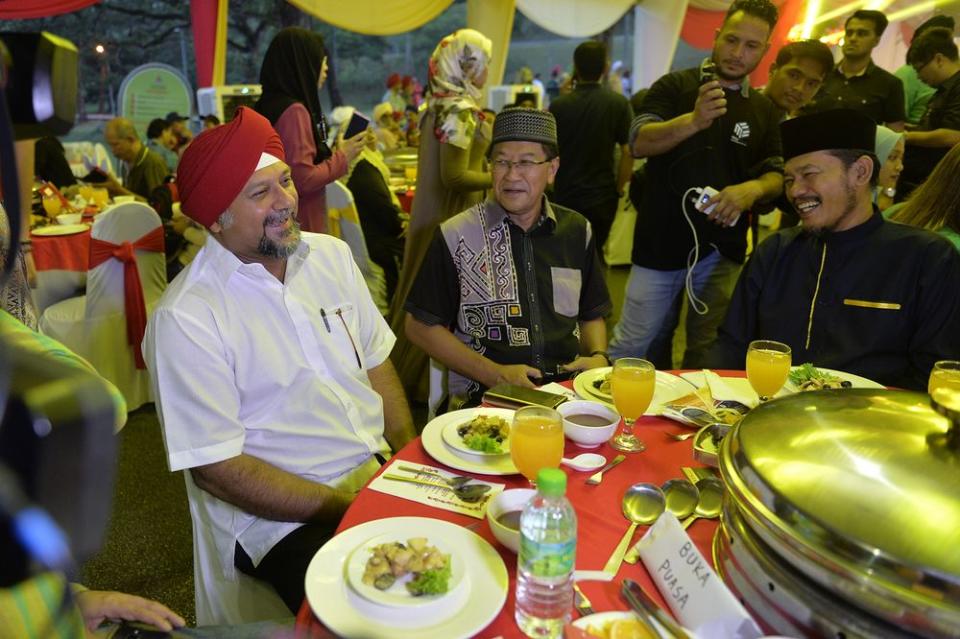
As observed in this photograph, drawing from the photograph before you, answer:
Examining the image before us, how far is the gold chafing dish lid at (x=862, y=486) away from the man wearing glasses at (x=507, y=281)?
4.13 ft

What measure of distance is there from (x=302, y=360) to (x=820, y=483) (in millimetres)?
1196

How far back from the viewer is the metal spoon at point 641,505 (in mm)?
1128

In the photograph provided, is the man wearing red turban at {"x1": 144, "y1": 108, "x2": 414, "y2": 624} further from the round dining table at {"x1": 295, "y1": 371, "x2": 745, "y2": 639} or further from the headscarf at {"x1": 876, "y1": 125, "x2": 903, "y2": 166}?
the headscarf at {"x1": 876, "y1": 125, "x2": 903, "y2": 166}

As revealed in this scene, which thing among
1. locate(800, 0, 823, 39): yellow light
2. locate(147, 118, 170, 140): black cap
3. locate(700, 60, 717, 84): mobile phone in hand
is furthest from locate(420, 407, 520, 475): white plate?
locate(800, 0, 823, 39): yellow light

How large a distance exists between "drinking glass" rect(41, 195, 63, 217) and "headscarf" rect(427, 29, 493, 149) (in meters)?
2.71

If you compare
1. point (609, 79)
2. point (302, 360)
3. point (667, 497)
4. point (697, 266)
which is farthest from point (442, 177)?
point (609, 79)

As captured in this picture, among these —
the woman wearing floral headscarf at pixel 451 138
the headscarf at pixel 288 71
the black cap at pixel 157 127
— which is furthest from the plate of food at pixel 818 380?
the black cap at pixel 157 127

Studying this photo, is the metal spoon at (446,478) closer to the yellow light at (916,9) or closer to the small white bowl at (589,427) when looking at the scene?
the small white bowl at (589,427)

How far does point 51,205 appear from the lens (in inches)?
163

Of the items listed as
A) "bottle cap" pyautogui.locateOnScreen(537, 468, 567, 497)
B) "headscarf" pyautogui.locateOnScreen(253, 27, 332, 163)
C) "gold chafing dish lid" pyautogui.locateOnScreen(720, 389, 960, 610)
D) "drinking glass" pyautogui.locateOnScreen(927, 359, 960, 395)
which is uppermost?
"headscarf" pyautogui.locateOnScreen(253, 27, 332, 163)

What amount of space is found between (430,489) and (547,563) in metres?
0.42

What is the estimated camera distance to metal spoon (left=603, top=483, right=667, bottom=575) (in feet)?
3.70

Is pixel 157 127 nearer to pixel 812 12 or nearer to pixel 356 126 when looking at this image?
pixel 356 126

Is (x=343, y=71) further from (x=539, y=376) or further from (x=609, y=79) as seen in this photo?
(x=539, y=376)
